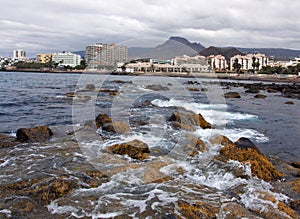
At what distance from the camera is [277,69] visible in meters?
92.9

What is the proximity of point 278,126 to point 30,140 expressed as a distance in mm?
11868

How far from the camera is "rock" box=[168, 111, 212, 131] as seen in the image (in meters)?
11.5

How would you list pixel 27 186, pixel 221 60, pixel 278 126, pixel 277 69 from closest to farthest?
1. pixel 27 186
2. pixel 278 126
3. pixel 277 69
4. pixel 221 60

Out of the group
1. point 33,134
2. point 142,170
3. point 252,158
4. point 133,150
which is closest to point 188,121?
point 133,150

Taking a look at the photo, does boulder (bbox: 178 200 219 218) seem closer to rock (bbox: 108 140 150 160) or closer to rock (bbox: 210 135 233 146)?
rock (bbox: 108 140 150 160)

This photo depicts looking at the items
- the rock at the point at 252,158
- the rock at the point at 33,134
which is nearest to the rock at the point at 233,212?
the rock at the point at 252,158

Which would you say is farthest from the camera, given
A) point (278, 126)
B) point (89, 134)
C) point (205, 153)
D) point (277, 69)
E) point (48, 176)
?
point (277, 69)

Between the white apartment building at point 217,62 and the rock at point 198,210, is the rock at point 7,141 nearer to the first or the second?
the rock at point 198,210

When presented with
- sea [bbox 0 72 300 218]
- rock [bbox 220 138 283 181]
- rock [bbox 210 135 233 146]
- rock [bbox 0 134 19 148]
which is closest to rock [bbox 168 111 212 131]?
sea [bbox 0 72 300 218]

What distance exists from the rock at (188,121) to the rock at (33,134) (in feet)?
17.8

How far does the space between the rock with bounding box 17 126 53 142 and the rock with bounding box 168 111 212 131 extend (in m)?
5.42

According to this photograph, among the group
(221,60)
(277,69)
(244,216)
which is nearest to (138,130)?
(244,216)

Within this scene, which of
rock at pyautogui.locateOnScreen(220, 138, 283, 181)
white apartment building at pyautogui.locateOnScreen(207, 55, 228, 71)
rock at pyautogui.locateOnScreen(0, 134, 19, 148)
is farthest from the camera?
white apartment building at pyautogui.locateOnScreen(207, 55, 228, 71)

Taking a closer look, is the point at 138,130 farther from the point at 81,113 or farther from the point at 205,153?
the point at 81,113
